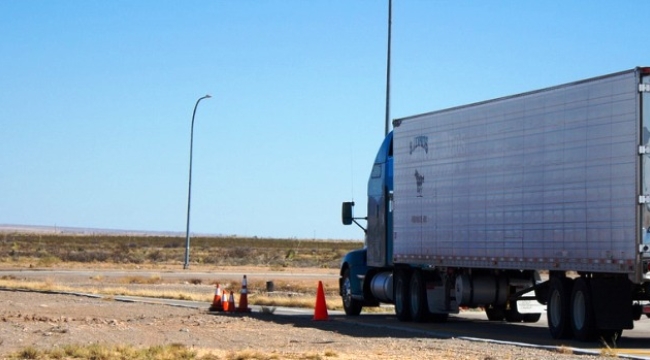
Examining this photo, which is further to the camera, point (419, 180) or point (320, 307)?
point (419, 180)

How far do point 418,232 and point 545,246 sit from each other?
19.0 feet

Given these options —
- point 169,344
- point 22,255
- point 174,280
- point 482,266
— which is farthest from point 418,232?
point 22,255

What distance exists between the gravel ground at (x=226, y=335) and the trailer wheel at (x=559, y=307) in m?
1.80

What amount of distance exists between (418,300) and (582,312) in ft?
22.6

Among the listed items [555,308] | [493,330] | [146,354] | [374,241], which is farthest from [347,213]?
[146,354]

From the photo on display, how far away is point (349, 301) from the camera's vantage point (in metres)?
32.2

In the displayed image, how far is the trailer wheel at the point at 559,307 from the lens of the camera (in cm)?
2283

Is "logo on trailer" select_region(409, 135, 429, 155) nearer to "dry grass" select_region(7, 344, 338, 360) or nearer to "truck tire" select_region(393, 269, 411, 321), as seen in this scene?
"truck tire" select_region(393, 269, 411, 321)

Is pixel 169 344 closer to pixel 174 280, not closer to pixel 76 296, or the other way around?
pixel 76 296

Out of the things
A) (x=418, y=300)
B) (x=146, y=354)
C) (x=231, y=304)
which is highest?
(x=418, y=300)

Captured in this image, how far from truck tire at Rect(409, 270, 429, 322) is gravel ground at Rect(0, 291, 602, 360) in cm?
178

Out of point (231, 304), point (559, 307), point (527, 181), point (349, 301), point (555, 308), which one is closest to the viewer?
point (559, 307)

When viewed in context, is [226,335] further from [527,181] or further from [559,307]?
[527,181]

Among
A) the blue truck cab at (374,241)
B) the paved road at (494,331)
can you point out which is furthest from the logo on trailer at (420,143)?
the paved road at (494,331)
